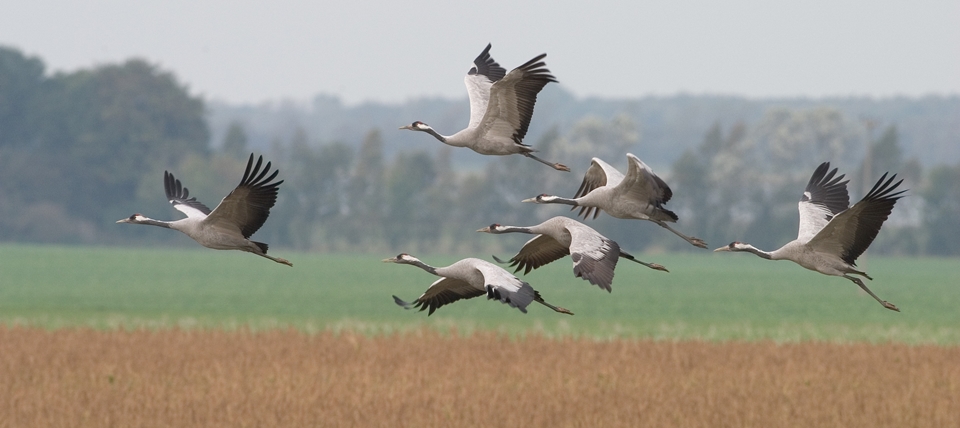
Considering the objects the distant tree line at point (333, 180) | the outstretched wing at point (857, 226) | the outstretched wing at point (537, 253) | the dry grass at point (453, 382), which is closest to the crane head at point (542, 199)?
the outstretched wing at point (537, 253)

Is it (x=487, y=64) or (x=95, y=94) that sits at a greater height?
(x=95, y=94)

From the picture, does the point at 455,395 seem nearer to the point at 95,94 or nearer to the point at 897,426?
the point at 897,426

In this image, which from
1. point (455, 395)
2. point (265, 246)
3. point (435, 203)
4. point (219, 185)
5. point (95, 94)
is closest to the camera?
point (265, 246)

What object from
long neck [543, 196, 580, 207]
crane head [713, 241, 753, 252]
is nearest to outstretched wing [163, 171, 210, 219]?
long neck [543, 196, 580, 207]

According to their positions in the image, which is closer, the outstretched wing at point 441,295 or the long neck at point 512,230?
the long neck at point 512,230

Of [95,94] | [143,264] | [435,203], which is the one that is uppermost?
[95,94]

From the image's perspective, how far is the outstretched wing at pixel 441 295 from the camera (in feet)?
12.8

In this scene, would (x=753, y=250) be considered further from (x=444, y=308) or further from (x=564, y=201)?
(x=444, y=308)

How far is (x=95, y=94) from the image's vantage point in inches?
5832

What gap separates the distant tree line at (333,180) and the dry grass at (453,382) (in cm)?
5692

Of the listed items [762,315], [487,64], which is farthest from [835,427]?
[762,315]

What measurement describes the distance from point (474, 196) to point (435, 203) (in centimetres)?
415

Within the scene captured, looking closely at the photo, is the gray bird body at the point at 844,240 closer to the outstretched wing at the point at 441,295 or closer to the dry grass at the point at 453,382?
the outstretched wing at the point at 441,295

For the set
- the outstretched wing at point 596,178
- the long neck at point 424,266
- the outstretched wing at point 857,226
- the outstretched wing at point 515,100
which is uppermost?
the outstretched wing at point 515,100
